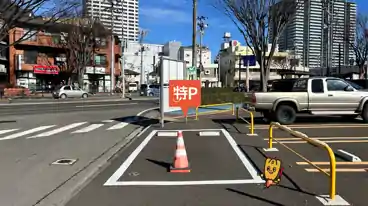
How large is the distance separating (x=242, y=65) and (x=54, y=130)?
85968 millimetres

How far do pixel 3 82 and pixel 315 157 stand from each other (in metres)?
55.3

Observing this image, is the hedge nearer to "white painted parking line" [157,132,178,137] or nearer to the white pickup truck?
the white pickup truck

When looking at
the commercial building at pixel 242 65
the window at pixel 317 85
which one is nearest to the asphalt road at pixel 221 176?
the window at pixel 317 85

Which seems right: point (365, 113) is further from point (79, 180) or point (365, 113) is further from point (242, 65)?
point (242, 65)

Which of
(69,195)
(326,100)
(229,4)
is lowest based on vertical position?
(69,195)

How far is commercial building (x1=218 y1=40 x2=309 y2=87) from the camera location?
307 feet

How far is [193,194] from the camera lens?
653 cm

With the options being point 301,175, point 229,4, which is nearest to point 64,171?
point 301,175

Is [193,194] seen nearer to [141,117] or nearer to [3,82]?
[141,117]

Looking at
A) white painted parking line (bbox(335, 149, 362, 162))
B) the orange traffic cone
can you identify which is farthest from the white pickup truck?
the orange traffic cone

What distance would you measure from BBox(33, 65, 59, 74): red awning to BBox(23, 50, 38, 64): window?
4.25ft

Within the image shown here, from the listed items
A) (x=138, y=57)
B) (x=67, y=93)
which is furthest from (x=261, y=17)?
(x=138, y=57)

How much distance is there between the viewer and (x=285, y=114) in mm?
16812

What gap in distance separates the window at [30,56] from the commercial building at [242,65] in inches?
1582
